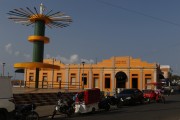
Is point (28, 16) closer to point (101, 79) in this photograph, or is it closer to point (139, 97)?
point (139, 97)

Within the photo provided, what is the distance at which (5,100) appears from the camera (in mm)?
15430

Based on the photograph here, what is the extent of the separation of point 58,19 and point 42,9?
2499mm

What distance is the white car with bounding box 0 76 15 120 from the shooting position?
603 inches

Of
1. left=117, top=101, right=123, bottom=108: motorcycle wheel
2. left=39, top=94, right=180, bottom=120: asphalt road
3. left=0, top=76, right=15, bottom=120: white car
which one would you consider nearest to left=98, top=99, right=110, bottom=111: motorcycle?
left=39, top=94, right=180, bottom=120: asphalt road

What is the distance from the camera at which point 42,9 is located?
4309cm

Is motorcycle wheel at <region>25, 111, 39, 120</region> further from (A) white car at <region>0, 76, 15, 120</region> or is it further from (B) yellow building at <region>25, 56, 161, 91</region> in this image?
(B) yellow building at <region>25, 56, 161, 91</region>

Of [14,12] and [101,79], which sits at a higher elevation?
[14,12]

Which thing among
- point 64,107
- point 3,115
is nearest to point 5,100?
point 3,115

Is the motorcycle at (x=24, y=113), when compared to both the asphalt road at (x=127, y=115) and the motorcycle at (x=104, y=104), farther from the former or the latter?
the motorcycle at (x=104, y=104)

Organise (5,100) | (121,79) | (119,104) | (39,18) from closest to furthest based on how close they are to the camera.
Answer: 1. (5,100)
2. (119,104)
3. (39,18)
4. (121,79)

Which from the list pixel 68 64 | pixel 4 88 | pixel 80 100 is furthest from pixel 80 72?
pixel 4 88

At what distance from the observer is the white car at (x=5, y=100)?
15320 millimetres

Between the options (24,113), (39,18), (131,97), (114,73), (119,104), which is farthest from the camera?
(114,73)

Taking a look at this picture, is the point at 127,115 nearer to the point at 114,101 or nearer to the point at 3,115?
the point at 114,101
